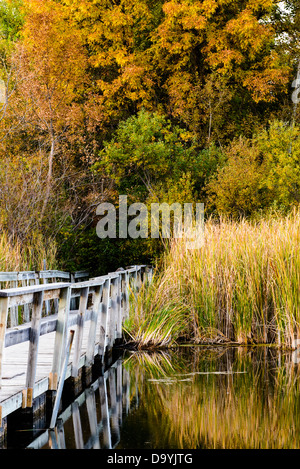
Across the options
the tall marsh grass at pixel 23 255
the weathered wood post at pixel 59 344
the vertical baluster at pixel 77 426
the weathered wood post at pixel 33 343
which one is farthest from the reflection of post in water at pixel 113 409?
the tall marsh grass at pixel 23 255

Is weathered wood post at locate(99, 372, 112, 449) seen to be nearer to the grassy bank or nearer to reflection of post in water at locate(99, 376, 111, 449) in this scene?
reflection of post in water at locate(99, 376, 111, 449)

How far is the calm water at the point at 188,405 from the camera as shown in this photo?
5.37 m

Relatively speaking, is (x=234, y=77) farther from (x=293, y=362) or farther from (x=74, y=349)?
(x=74, y=349)

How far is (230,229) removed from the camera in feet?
35.2

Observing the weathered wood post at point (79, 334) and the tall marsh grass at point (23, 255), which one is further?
the tall marsh grass at point (23, 255)

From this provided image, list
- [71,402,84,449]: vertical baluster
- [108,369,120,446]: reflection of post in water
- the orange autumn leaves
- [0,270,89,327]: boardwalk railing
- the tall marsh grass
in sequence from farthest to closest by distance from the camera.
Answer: the orange autumn leaves → the tall marsh grass → [0,270,89,327]: boardwalk railing → [108,369,120,446]: reflection of post in water → [71,402,84,449]: vertical baluster

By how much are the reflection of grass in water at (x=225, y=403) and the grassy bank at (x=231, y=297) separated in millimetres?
766

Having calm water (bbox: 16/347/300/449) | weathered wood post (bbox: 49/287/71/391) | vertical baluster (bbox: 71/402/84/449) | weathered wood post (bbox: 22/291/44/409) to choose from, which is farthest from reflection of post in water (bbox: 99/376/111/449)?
weathered wood post (bbox: 22/291/44/409)

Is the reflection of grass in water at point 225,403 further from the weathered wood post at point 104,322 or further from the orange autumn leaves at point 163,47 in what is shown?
the orange autumn leaves at point 163,47

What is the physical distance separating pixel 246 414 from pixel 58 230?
8.68 m

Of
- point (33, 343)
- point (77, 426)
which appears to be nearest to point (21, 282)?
point (77, 426)

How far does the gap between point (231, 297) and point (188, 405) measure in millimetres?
3396

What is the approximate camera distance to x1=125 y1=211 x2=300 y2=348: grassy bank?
9.34 m

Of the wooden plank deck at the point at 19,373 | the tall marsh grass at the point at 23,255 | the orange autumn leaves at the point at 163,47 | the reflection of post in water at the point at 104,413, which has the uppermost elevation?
the orange autumn leaves at the point at 163,47
